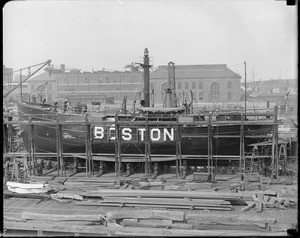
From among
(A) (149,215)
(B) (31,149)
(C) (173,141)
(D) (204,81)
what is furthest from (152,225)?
(D) (204,81)

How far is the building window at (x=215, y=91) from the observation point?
2702 inches

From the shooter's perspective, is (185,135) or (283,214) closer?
(283,214)

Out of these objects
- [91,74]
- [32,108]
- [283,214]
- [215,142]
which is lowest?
[283,214]

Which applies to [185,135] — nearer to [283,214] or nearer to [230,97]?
[283,214]

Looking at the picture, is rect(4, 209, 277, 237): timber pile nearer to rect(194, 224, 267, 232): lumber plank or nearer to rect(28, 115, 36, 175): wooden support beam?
rect(194, 224, 267, 232): lumber plank

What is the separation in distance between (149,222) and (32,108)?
55.4ft

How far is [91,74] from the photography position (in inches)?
2744

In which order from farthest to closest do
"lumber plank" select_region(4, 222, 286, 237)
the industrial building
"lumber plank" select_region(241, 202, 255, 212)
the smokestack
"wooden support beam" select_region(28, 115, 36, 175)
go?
1. the industrial building
2. the smokestack
3. "wooden support beam" select_region(28, 115, 36, 175)
4. "lumber plank" select_region(241, 202, 255, 212)
5. "lumber plank" select_region(4, 222, 286, 237)

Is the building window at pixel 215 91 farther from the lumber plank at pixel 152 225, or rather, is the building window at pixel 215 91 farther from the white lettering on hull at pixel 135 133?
the lumber plank at pixel 152 225

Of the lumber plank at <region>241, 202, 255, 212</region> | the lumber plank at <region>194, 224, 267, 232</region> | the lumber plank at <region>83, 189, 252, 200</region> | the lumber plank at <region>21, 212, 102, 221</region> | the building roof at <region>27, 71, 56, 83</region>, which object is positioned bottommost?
the lumber plank at <region>241, 202, 255, 212</region>

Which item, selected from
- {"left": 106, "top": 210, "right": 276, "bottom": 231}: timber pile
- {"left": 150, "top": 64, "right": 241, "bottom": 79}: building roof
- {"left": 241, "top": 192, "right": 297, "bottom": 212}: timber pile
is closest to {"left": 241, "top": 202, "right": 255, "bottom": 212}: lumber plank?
{"left": 241, "top": 192, "right": 297, "bottom": 212}: timber pile

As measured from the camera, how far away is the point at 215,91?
69.2 m

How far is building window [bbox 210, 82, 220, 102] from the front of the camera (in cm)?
6862

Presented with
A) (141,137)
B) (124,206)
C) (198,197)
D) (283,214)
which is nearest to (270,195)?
(283,214)
